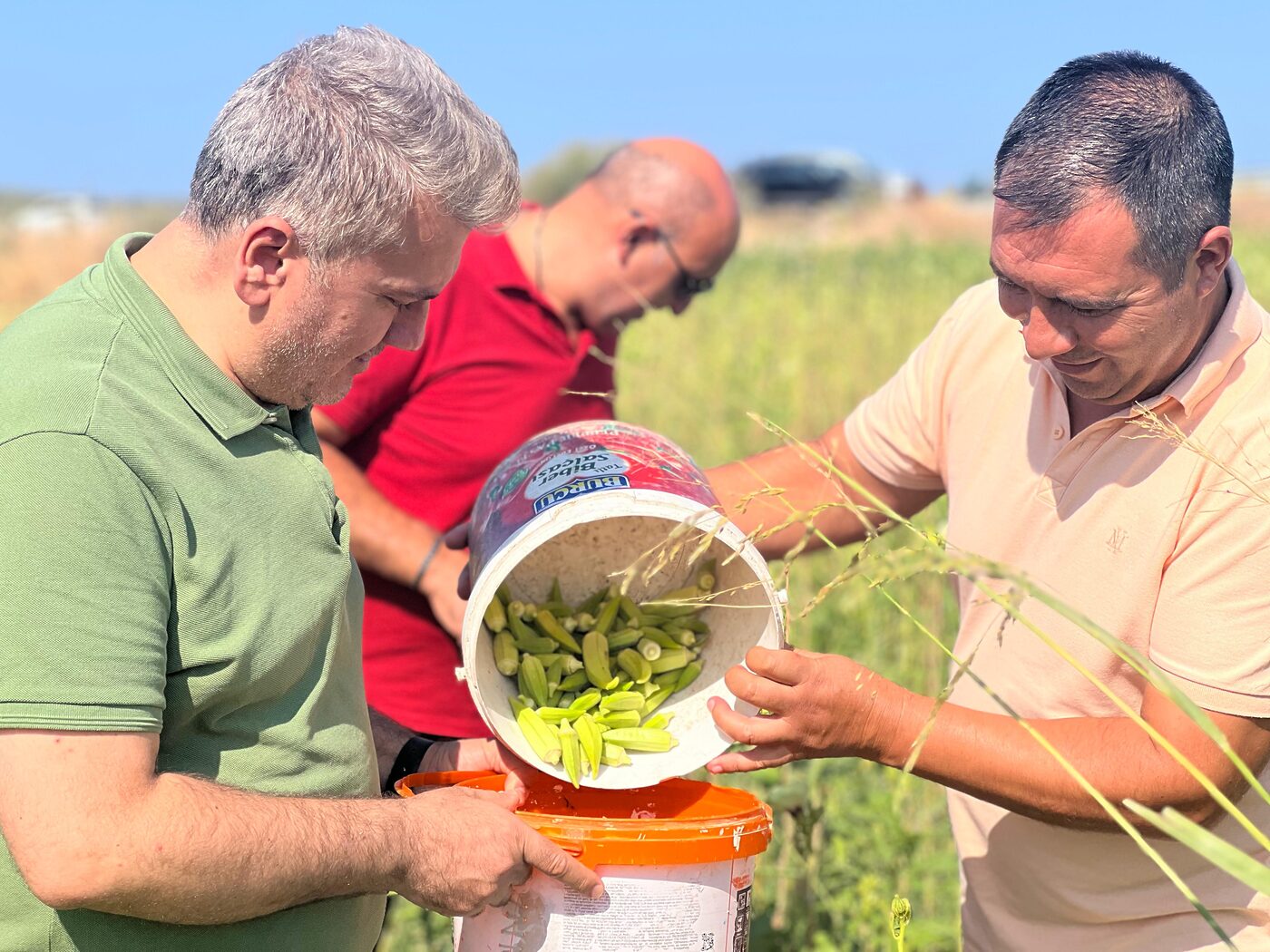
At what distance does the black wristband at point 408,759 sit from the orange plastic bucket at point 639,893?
0.54 metres

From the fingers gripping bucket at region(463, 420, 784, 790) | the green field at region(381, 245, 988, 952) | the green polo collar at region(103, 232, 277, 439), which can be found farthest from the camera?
the green field at region(381, 245, 988, 952)

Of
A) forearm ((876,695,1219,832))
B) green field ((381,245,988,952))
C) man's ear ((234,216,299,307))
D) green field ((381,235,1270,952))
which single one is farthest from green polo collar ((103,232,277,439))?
forearm ((876,695,1219,832))

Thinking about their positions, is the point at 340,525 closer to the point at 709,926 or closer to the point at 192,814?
the point at 192,814

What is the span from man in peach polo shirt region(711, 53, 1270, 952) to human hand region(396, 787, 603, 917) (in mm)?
409

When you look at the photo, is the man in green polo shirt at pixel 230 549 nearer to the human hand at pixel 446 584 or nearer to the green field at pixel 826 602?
the green field at pixel 826 602

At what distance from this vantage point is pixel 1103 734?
2.14 meters

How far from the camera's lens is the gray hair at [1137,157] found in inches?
81.0

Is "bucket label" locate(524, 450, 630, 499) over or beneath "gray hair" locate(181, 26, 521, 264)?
beneath

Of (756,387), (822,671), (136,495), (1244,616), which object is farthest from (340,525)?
(756,387)

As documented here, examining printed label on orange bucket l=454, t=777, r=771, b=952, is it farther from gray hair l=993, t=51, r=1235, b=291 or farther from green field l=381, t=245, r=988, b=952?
gray hair l=993, t=51, r=1235, b=291

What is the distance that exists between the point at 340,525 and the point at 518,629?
49 centimetres

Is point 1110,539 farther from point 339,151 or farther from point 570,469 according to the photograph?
point 339,151

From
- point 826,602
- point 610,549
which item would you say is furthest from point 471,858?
point 826,602

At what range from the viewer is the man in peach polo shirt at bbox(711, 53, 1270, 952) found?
2.07 metres
